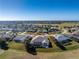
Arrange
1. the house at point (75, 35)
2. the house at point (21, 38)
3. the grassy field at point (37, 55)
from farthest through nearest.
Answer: the house at point (75, 35) < the house at point (21, 38) < the grassy field at point (37, 55)

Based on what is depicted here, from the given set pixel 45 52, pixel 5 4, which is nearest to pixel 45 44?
pixel 45 52

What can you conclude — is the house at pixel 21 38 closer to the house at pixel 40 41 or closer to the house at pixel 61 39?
the house at pixel 40 41

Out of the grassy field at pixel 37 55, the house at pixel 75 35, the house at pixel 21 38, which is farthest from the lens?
the house at pixel 75 35

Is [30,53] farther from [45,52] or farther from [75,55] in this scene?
[75,55]

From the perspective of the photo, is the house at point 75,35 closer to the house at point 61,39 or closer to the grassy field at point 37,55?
the house at point 61,39

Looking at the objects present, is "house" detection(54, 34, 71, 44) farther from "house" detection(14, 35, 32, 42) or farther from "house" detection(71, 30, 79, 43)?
"house" detection(14, 35, 32, 42)

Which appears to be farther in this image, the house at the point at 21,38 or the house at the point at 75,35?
the house at the point at 75,35

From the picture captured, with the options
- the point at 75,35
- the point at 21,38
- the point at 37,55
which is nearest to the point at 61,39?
the point at 75,35

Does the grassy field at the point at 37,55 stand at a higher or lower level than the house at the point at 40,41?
lower

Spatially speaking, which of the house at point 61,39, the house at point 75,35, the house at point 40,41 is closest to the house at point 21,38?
the house at point 40,41
